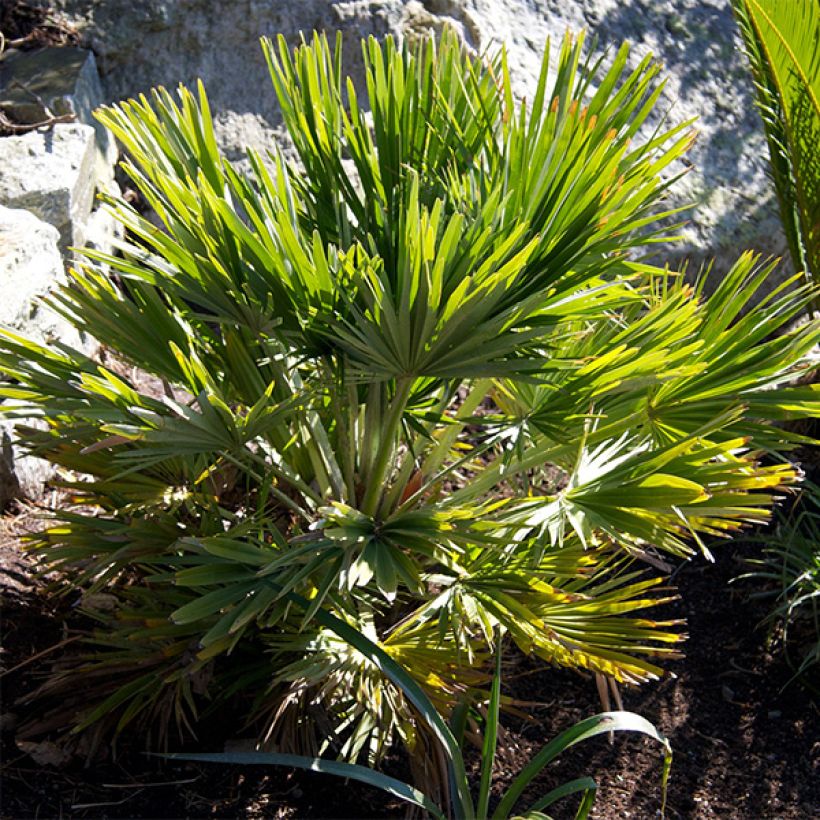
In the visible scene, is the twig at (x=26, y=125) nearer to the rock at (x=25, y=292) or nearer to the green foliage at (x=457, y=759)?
the rock at (x=25, y=292)

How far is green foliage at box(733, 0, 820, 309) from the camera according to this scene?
2.78 m

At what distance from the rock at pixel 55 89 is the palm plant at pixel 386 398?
1397 mm

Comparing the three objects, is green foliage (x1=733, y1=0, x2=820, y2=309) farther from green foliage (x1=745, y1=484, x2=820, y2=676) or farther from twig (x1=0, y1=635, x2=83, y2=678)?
twig (x1=0, y1=635, x2=83, y2=678)

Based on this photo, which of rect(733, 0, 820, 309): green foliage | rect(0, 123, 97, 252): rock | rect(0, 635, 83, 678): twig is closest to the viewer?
rect(0, 635, 83, 678): twig

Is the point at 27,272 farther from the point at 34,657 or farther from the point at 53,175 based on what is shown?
the point at 34,657

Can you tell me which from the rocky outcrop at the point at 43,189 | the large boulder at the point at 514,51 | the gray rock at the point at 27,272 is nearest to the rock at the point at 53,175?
the rocky outcrop at the point at 43,189

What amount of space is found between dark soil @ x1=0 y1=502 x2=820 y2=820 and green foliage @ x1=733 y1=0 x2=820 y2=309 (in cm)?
113

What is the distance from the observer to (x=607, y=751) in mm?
2488

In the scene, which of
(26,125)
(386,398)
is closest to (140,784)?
(386,398)

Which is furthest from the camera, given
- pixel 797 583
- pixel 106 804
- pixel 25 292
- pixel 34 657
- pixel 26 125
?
pixel 26 125

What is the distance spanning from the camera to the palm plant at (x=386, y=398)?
1842 mm

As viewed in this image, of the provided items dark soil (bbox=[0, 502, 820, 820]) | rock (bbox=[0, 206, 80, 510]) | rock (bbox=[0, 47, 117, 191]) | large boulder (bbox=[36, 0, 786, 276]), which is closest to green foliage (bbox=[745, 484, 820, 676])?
dark soil (bbox=[0, 502, 820, 820])

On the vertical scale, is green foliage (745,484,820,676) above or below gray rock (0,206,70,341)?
below

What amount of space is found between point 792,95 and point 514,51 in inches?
53.2
